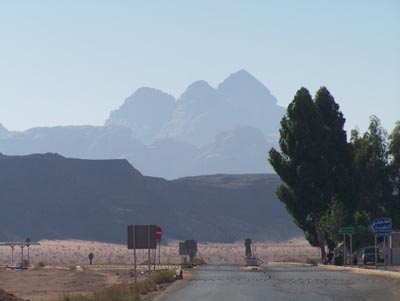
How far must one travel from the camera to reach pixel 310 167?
7862 centimetres

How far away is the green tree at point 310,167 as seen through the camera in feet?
258

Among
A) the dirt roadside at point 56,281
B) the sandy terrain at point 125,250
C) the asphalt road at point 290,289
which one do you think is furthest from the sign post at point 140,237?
the sandy terrain at point 125,250

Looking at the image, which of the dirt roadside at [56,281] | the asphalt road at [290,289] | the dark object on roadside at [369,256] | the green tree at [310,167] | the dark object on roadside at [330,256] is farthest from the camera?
the dark object on roadside at [330,256]

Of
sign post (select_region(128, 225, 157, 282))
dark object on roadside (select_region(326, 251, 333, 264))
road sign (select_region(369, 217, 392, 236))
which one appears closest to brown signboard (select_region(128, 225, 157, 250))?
sign post (select_region(128, 225, 157, 282))

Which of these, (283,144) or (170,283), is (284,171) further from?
(170,283)

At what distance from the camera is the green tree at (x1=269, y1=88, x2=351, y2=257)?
7856 cm

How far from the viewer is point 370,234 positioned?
78250 mm

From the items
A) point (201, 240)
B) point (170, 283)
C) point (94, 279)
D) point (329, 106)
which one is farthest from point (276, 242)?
point (170, 283)

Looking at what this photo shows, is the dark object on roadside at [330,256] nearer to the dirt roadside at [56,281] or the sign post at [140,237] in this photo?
the dirt roadside at [56,281]

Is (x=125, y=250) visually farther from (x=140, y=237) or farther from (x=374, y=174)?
(x=140, y=237)

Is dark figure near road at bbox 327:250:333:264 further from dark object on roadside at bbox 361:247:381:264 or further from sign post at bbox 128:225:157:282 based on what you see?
sign post at bbox 128:225:157:282

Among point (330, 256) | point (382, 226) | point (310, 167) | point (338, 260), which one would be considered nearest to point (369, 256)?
point (338, 260)

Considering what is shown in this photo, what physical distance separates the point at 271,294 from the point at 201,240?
153m

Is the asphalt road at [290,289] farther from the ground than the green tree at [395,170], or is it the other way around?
the green tree at [395,170]
